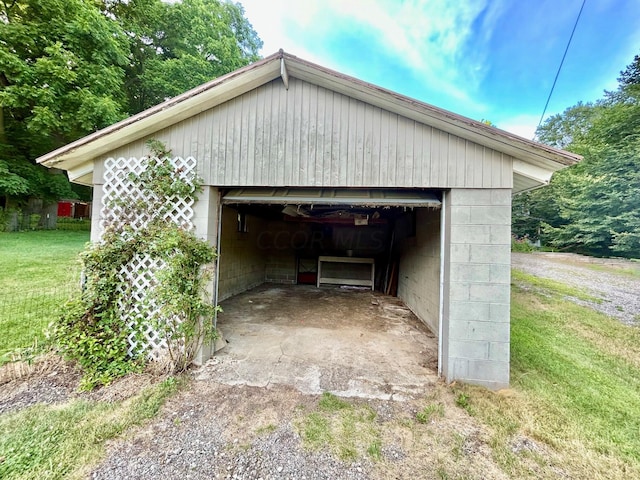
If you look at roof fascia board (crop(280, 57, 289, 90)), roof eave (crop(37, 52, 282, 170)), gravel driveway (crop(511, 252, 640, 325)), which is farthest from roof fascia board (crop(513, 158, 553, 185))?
gravel driveway (crop(511, 252, 640, 325))

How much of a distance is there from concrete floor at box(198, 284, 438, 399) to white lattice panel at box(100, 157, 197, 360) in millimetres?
838

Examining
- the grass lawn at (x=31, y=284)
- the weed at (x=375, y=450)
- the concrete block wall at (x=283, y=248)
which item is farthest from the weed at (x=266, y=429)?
the concrete block wall at (x=283, y=248)

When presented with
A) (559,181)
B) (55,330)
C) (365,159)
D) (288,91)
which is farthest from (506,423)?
(559,181)

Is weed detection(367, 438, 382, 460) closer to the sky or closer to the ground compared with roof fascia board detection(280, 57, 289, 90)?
closer to the ground

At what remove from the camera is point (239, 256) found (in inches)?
281

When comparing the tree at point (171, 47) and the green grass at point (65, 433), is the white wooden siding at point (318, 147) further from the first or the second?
the tree at point (171, 47)

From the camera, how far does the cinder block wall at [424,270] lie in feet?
14.4

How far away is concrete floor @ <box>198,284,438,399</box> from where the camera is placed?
9.59ft

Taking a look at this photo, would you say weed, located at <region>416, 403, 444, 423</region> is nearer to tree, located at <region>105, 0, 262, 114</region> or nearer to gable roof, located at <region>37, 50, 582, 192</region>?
gable roof, located at <region>37, 50, 582, 192</region>

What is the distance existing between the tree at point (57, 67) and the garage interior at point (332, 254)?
707 centimetres

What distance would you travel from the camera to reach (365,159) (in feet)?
9.77

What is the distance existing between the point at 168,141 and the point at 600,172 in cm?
1827

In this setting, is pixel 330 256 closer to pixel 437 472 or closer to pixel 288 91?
pixel 288 91

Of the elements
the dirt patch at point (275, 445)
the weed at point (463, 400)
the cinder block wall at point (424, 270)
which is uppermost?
the cinder block wall at point (424, 270)
